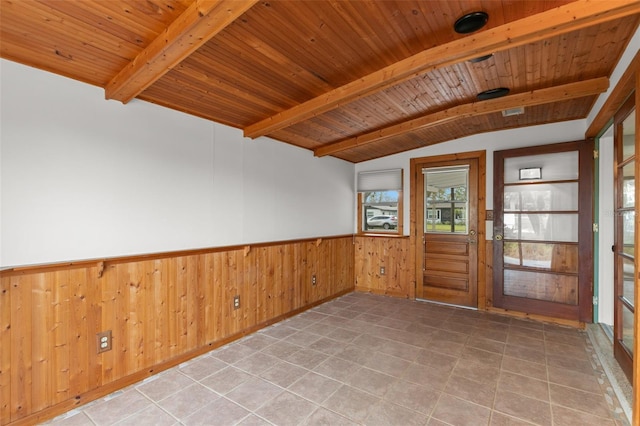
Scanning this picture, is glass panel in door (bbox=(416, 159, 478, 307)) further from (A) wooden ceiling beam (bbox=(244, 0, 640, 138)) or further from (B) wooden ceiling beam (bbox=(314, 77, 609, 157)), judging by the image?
(A) wooden ceiling beam (bbox=(244, 0, 640, 138))

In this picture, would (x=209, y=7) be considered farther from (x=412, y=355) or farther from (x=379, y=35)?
(x=412, y=355)

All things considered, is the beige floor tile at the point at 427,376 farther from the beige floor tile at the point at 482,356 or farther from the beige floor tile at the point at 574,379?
the beige floor tile at the point at 574,379

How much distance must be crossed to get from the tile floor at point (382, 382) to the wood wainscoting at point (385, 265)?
1398 mm

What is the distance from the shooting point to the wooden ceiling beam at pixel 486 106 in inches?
115

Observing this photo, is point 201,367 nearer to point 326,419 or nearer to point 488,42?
point 326,419

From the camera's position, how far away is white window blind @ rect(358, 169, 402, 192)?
17.2 feet

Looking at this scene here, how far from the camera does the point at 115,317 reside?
7.97 feet

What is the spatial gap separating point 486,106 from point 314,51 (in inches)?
90.1

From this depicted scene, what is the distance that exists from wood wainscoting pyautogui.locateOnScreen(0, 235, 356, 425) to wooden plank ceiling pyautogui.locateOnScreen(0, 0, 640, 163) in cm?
148

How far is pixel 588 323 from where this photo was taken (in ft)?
12.0

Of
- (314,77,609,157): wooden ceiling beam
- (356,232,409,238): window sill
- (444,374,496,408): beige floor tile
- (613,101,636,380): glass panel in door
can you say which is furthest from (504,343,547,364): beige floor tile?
(314,77,609,157): wooden ceiling beam

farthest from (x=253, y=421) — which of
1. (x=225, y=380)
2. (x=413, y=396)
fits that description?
(x=413, y=396)

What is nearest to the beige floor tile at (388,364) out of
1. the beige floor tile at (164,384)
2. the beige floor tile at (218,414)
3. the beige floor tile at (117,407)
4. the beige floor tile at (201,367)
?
the beige floor tile at (218,414)

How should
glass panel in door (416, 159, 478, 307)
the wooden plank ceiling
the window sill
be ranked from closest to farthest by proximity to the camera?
the wooden plank ceiling
glass panel in door (416, 159, 478, 307)
the window sill
